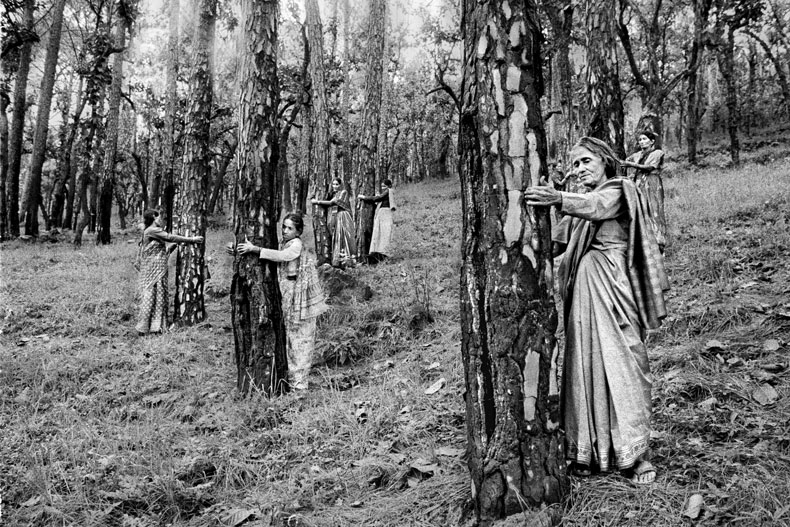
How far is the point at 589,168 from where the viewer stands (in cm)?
321

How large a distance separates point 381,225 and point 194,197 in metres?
4.31

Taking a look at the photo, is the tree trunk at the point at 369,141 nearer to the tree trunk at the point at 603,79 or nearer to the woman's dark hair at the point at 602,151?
the tree trunk at the point at 603,79

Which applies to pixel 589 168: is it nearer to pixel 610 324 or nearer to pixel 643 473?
pixel 610 324

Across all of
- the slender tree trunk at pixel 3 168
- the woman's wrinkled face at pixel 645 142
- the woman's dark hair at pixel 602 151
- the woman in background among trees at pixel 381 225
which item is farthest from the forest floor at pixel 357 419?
the slender tree trunk at pixel 3 168

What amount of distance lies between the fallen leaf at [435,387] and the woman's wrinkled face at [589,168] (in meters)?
2.52

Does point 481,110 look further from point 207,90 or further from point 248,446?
point 207,90

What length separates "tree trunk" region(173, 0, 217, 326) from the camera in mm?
8453

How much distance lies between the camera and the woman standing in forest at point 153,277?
825 cm

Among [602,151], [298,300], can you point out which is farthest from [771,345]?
[298,300]

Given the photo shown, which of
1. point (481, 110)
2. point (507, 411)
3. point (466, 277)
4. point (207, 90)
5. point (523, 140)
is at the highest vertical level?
point (207, 90)

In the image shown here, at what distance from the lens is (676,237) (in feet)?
29.6

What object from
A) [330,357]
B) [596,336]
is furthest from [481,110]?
[330,357]

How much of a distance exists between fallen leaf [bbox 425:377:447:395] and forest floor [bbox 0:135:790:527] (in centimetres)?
2

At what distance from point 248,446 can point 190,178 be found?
18.6 ft
